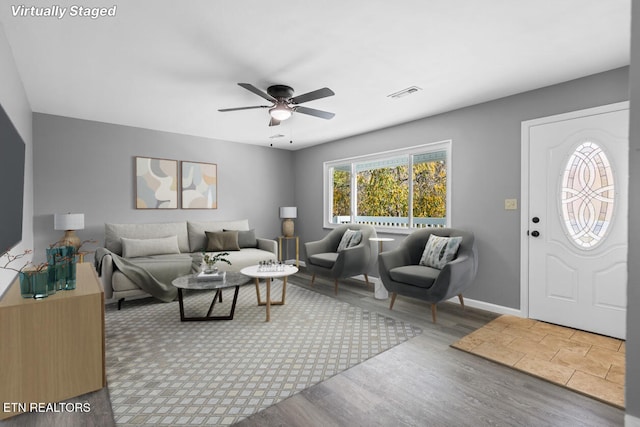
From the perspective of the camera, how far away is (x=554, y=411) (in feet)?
5.93

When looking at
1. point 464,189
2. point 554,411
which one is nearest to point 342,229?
point 464,189

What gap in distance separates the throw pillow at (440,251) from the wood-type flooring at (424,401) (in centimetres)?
111

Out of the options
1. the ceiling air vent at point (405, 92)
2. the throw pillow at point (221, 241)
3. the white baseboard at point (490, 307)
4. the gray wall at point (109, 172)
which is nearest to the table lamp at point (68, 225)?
the gray wall at point (109, 172)

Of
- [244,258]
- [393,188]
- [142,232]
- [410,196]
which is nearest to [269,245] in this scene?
[244,258]

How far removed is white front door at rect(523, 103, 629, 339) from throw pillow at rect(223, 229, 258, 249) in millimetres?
3922

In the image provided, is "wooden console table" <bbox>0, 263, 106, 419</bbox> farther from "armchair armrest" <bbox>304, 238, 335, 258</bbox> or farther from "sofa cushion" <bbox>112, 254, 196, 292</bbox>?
"armchair armrest" <bbox>304, 238, 335, 258</bbox>

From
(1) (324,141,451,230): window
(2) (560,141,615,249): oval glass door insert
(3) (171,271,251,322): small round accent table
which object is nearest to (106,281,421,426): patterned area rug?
(3) (171,271,251,322): small round accent table

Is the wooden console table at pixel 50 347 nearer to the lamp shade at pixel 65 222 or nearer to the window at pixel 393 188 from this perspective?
the lamp shade at pixel 65 222

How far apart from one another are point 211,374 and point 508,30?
10.5ft

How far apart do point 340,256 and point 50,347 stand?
294 centimetres

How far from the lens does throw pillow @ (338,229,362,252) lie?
14.9 feet

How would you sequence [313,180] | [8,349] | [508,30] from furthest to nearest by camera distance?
[313,180], [508,30], [8,349]

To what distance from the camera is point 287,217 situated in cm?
582

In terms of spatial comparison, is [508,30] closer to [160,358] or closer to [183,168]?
[160,358]
